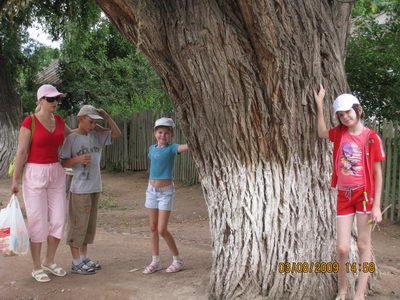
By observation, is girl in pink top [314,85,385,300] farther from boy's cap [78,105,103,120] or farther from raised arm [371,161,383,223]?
boy's cap [78,105,103,120]

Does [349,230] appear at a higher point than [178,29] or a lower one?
lower

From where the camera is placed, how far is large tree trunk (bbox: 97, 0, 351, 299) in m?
4.39

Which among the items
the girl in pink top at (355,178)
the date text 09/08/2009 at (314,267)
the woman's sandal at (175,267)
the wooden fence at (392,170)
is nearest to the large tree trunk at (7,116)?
the wooden fence at (392,170)

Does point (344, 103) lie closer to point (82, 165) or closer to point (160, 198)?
point (160, 198)

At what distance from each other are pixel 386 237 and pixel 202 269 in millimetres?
4262

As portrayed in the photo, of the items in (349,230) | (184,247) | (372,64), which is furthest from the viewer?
(372,64)

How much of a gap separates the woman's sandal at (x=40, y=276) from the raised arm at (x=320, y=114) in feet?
9.98

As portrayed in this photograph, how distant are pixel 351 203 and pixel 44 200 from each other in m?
3.01

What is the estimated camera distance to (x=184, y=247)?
732 centimetres

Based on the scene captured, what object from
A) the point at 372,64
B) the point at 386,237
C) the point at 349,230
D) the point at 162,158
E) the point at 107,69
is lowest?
the point at 386,237

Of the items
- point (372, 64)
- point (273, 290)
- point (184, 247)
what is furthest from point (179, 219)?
point (273, 290)

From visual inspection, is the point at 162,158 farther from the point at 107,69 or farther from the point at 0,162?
the point at 107,69

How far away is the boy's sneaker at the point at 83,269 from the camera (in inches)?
227

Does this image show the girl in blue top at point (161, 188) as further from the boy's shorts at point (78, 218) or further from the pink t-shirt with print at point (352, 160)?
the pink t-shirt with print at point (352, 160)
